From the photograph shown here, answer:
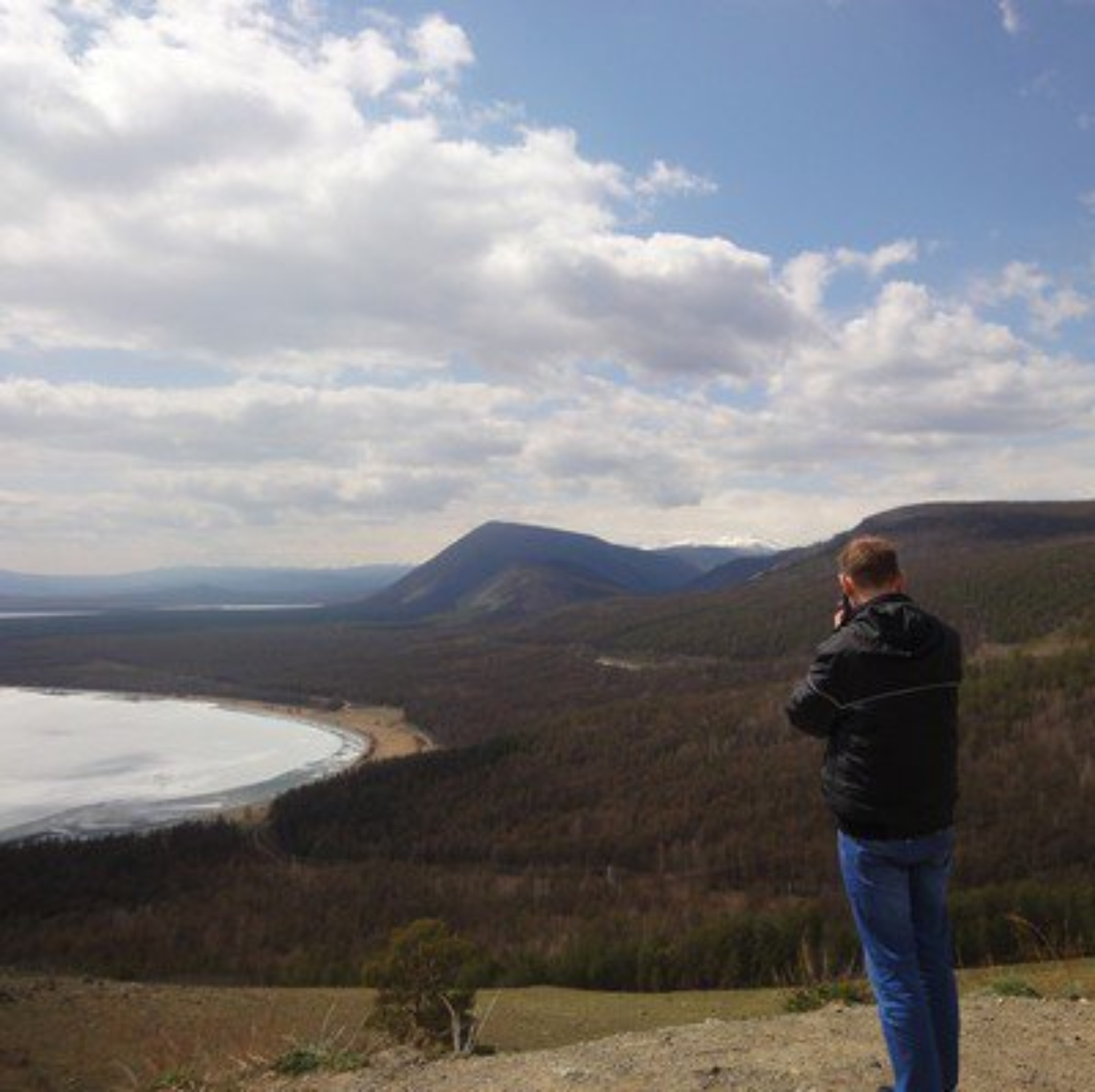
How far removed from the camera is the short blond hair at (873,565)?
6.16m

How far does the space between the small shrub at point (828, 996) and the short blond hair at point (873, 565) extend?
8.64m

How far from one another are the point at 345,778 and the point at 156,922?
46.5m

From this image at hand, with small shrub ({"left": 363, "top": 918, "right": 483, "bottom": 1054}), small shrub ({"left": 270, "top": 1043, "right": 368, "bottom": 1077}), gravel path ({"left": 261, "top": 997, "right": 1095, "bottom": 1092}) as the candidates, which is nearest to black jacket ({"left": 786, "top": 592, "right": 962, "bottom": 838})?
gravel path ({"left": 261, "top": 997, "right": 1095, "bottom": 1092})

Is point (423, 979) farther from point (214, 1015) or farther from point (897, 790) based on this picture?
point (897, 790)

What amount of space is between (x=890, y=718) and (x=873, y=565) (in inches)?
35.2

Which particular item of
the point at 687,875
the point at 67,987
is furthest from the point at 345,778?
the point at 67,987

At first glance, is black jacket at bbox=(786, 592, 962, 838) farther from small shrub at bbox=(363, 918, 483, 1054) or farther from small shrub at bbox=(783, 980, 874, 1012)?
small shrub at bbox=(363, 918, 483, 1054)

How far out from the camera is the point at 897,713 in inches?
229

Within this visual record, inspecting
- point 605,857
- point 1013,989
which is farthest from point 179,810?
point 1013,989

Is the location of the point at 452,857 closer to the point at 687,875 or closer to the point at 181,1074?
the point at 687,875

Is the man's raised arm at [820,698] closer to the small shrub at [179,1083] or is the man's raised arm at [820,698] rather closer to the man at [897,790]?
the man at [897,790]

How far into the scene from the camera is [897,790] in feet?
19.0

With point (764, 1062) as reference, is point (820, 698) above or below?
above

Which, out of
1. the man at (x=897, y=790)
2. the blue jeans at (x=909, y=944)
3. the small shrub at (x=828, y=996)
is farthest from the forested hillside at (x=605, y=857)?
the man at (x=897, y=790)
